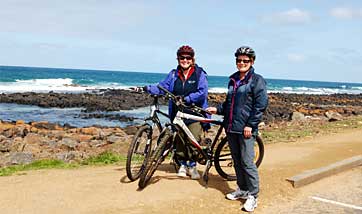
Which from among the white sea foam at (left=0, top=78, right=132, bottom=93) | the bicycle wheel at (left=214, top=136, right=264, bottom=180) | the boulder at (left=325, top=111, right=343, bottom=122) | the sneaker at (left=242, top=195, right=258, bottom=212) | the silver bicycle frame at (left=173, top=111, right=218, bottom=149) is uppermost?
the silver bicycle frame at (left=173, top=111, right=218, bottom=149)

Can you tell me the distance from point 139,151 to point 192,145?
2.54 ft

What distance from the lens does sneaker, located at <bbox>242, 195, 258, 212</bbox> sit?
5.33 meters

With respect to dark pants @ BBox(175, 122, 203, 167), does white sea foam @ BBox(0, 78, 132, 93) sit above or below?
below

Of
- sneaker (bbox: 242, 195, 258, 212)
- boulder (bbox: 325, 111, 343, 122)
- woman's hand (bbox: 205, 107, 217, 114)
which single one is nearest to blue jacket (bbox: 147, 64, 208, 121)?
woman's hand (bbox: 205, 107, 217, 114)

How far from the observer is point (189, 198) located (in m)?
5.68

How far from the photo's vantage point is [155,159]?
5914mm

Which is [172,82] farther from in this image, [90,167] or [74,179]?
[90,167]

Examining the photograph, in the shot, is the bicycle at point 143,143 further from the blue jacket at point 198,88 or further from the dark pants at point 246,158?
the dark pants at point 246,158

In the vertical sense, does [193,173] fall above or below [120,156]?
above

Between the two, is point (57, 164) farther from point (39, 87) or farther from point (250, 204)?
point (39, 87)

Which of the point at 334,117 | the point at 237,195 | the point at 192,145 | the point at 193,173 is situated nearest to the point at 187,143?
the point at 192,145

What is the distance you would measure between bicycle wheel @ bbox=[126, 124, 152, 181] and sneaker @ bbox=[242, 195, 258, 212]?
1556mm

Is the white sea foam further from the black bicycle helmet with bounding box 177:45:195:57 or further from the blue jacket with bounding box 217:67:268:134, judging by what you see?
the blue jacket with bounding box 217:67:268:134

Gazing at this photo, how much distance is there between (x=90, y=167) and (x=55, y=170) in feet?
2.14
